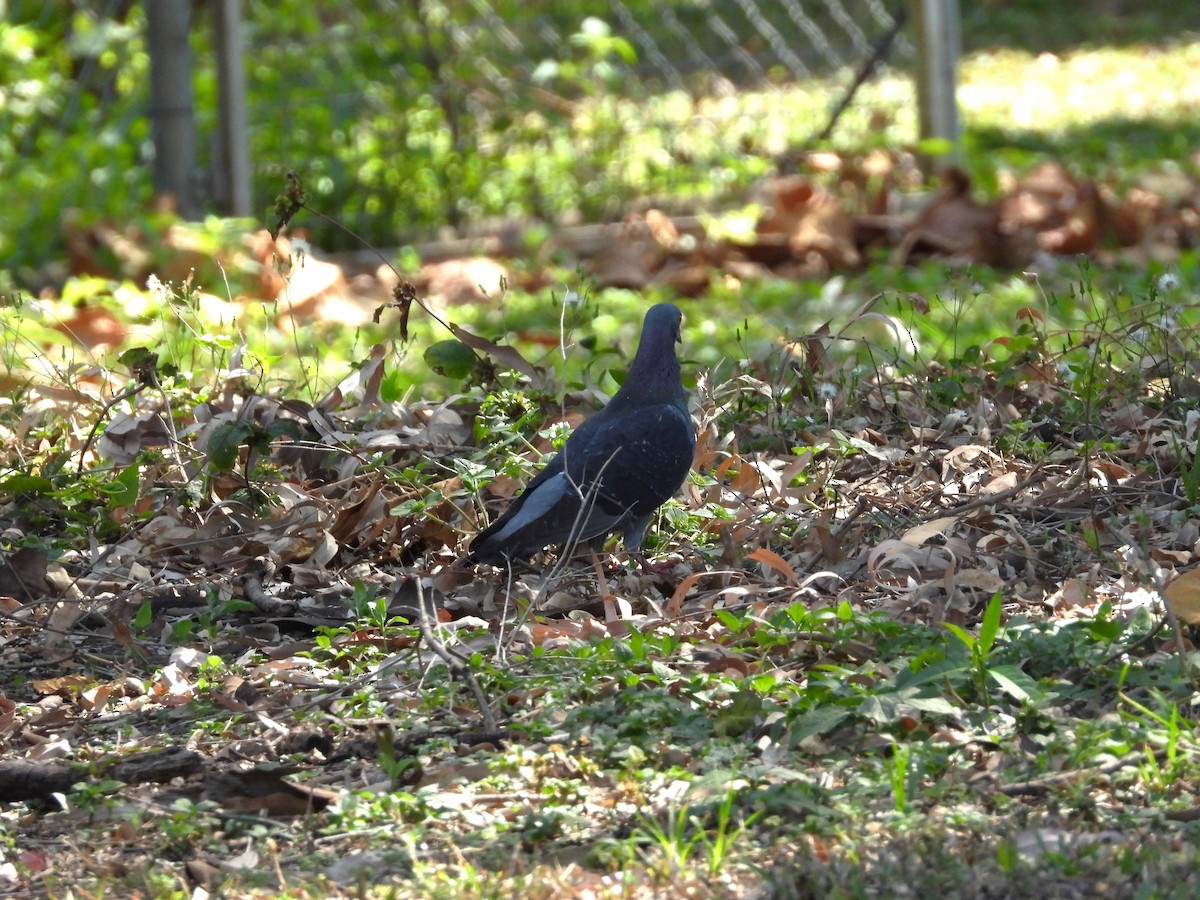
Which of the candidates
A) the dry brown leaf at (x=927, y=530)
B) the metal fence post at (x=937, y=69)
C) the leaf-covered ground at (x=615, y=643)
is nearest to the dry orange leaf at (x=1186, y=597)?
the leaf-covered ground at (x=615, y=643)

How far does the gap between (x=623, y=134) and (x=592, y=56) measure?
1.63 ft

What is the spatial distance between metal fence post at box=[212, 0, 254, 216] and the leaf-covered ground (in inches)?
113

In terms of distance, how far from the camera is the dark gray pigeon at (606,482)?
137 inches

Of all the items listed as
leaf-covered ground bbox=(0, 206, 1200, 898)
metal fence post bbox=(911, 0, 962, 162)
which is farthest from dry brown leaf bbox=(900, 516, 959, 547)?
metal fence post bbox=(911, 0, 962, 162)

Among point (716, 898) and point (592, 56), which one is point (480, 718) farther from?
point (592, 56)

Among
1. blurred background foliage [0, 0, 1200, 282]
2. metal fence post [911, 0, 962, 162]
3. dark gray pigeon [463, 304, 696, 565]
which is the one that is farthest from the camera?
metal fence post [911, 0, 962, 162]

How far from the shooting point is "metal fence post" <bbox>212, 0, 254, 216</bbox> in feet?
24.0

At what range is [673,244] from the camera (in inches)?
305

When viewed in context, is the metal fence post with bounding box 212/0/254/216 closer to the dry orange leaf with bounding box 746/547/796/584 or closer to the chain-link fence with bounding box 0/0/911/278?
the chain-link fence with bounding box 0/0/911/278

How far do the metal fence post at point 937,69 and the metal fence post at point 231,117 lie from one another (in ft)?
11.8

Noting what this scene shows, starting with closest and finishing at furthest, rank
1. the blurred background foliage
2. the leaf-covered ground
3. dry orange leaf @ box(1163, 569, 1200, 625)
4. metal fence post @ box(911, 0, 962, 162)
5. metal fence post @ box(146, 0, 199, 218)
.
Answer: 1. the leaf-covered ground
2. dry orange leaf @ box(1163, 569, 1200, 625)
3. metal fence post @ box(146, 0, 199, 218)
4. the blurred background foliage
5. metal fence post @ box(911, 0, 962, 162)

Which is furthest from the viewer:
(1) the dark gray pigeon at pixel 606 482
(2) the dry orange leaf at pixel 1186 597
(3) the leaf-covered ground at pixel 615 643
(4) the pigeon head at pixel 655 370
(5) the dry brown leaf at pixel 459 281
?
(5) the dry brown leaf at pixel 459 281

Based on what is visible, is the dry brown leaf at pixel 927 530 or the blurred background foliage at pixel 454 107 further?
the blurred background foliage at pixel 454 107

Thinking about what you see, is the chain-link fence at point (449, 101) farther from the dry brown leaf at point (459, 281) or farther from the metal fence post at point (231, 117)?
the dry brown leaf at point (459, 281)
